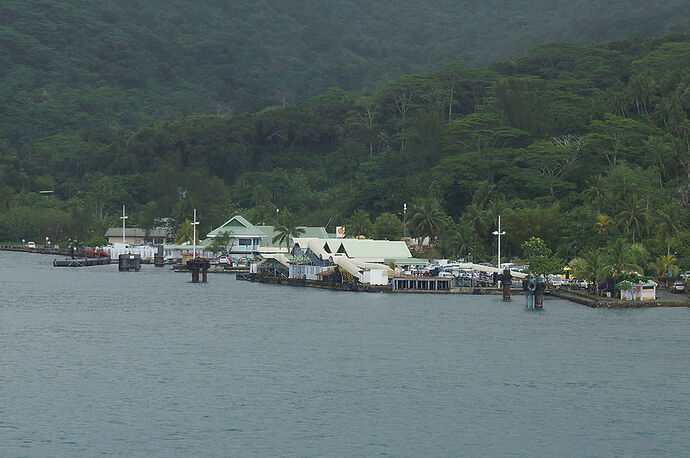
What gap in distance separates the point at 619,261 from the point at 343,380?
44.7 metres

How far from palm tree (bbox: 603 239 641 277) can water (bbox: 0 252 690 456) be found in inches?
224

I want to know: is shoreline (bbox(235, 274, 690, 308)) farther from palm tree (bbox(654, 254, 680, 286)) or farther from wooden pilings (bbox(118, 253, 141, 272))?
wooden pilings (bbox(118, 253, 141, 272))

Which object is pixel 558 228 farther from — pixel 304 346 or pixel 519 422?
pixel 519 422

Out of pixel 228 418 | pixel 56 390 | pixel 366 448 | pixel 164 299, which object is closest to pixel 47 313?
pixel 164 299

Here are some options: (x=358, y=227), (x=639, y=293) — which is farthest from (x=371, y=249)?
(x=639, y=293)

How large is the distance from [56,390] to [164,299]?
4910 centimetres

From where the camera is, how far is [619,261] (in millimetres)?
94562

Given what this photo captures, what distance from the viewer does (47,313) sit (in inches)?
3519

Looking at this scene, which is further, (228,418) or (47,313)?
(47,313)

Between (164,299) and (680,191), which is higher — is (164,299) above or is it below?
below

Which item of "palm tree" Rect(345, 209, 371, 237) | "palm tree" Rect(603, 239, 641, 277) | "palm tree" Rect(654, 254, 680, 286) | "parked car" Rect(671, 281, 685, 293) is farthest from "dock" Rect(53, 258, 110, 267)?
"parked car" Rect(671, 281, 685, 293)

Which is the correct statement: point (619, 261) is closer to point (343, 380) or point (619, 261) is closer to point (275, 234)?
point (343, 380)

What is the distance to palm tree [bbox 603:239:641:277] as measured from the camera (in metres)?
94.1

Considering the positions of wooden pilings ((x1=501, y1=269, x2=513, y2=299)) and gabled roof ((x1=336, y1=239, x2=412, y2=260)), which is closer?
wooden pilings ((x1=501, y1=269, x2=513, y2=299))
